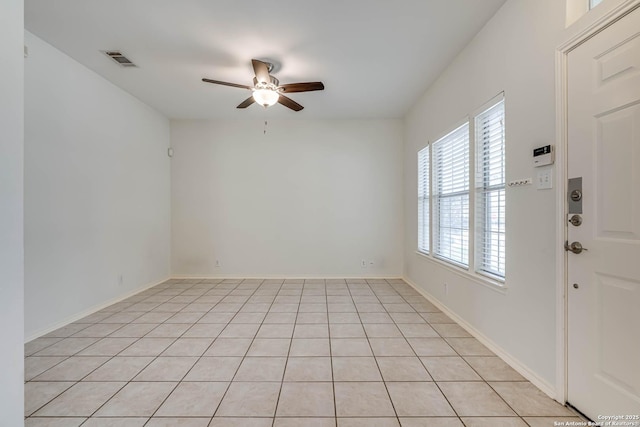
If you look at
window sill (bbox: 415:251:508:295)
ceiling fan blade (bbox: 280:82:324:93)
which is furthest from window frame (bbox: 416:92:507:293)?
ceiling fan blade (bbox: 280:82:324:93)

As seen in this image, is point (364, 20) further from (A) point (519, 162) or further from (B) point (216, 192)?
(B) point (216, 192)

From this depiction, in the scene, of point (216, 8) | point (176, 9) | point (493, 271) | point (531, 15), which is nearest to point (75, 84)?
point (176, 9)

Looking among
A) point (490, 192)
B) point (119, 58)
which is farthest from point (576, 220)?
point (119, 58)

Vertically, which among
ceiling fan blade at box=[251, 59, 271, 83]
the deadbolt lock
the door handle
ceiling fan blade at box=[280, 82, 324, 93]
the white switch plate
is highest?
ceiling fan blade at box=[251, 59, 271, 83]

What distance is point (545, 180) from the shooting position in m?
1.71

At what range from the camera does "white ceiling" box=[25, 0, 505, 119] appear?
7.13 feet

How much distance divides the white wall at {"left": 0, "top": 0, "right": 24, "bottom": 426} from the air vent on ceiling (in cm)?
184

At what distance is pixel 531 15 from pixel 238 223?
4.59m

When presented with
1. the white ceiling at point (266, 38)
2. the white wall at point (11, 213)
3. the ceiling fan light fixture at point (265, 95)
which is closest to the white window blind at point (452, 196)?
the white ceiling at point (266, 38)

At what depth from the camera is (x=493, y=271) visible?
7.69 ft

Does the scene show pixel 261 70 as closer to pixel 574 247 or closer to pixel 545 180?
pixel 545 180

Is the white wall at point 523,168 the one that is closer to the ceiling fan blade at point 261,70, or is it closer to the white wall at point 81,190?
the ceiling fan blade at point 261,70

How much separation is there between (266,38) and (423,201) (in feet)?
10.1

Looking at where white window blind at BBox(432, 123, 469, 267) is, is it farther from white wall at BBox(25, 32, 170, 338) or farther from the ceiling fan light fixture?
white wall at BBox(25, 32, 170, 338)
